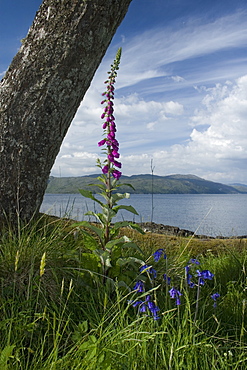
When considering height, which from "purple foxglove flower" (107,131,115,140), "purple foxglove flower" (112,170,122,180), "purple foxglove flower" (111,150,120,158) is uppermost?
"purple foxglove flower" (107,131,115,140)

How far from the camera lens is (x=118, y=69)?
3850 millimetres

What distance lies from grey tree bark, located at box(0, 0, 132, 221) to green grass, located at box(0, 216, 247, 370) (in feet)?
1.99

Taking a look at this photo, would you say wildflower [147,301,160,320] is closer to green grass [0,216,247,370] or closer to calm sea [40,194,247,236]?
green grass [0,216,247,370]

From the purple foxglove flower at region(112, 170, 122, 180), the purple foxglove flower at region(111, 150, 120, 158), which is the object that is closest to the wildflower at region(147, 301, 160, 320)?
the purple foxglove flower at region(112, 170, 122, 180)

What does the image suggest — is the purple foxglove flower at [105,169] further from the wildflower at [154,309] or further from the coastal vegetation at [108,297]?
the wildflower at [154,309]

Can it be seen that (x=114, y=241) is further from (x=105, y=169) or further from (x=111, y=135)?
(x=111, y=135)

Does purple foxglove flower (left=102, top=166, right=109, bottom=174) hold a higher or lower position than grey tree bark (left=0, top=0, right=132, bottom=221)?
lower

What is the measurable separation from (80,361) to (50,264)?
123cm

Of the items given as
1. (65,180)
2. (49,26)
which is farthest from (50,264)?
(65,180)

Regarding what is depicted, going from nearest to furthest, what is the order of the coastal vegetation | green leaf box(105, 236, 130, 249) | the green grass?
1. the green grass
2. the coastal vegetation
3. green leaf box(105, 236, 130, 249)

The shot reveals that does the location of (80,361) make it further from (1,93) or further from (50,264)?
(1,93)

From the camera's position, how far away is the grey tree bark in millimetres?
4262

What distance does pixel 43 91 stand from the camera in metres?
4.29

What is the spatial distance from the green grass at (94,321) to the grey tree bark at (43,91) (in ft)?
1.99
